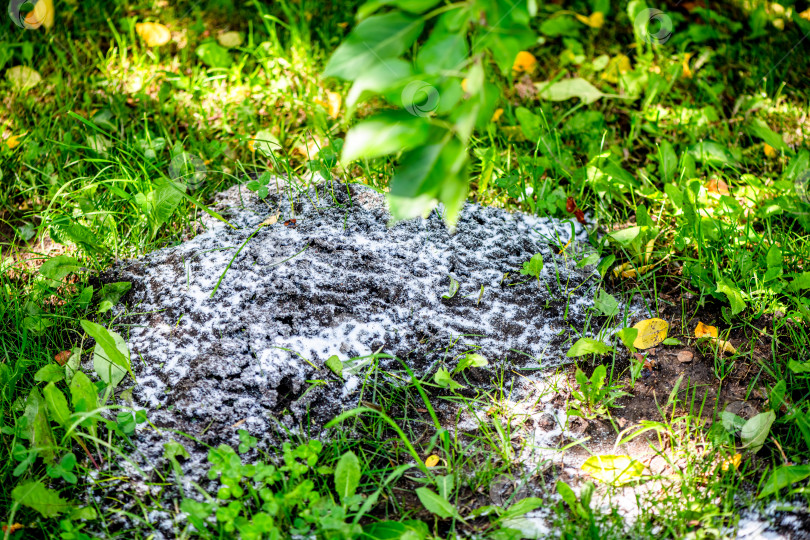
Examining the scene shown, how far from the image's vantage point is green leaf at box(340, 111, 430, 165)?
3.12 feet

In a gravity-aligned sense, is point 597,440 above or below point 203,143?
below

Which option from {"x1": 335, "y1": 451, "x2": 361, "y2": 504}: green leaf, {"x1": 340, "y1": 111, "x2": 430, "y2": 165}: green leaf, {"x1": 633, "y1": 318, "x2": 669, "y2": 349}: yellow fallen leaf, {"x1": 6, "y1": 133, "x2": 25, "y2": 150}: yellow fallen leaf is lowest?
{"x1": 633, "y1": 318, "x2": 669, "y2": 349}: yellow fallen leaf

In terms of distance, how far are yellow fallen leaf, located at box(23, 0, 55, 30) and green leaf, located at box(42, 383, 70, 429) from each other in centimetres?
226

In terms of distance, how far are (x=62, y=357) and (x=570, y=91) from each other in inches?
96.2

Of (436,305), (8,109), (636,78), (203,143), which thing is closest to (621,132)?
(636,78)

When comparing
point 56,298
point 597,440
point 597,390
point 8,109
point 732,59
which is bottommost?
point 597,440

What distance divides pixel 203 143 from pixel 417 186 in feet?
6.14

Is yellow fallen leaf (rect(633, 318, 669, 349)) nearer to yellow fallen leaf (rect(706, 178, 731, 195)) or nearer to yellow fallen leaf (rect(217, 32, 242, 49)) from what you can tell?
yellow fallen leaf (rect(706, 178, 731, 195))

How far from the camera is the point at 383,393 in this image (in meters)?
1.79

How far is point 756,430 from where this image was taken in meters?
1.60

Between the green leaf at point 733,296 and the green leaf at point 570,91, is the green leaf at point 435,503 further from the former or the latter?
the green leaf at point 570,91

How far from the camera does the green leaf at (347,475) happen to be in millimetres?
1484

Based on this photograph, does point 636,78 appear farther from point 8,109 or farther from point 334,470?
point 8,109

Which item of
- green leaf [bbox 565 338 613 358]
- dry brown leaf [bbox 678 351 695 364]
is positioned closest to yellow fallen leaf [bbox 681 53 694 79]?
dry brown leaf [bbox 678 351 695 364]
